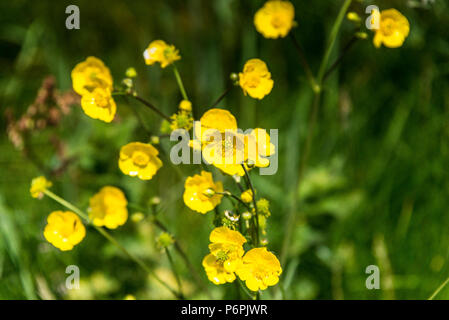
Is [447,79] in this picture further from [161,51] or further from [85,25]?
[85,25]

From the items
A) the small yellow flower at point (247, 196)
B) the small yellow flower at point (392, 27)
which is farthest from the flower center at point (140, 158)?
the small yellow flower at point (392, 27)

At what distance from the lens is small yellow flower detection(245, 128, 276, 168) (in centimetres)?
81

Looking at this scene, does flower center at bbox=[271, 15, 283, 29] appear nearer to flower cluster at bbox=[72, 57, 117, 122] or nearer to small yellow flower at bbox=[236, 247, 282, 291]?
flower cluster at bbox=[72, 57, 117, 122]

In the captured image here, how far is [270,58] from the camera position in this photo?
1948 millimetres

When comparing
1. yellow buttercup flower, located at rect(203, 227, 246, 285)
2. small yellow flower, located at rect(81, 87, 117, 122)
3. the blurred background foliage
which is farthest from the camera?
the blurred background foliage

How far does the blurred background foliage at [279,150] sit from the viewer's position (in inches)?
53.8

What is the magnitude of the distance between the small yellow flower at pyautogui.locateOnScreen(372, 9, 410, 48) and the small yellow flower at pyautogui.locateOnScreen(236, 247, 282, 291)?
528 millimetres

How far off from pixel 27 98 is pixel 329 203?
144cm

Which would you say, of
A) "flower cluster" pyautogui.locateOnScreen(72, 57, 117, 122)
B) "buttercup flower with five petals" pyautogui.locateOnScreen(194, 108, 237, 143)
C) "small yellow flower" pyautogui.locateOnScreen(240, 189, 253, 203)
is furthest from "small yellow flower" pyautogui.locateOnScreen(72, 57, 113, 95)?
"small yellow flower" pyautogui.locateOnScreen(240, 189, 253, 203)

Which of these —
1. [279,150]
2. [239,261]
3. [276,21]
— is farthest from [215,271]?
[279,150]

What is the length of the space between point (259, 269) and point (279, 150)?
0.98m

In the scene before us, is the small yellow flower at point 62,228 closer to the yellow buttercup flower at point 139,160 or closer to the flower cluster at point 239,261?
the yellow buttercup flower at point 139,160

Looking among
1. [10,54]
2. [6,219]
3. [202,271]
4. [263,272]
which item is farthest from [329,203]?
[10,54]

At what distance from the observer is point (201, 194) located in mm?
866
